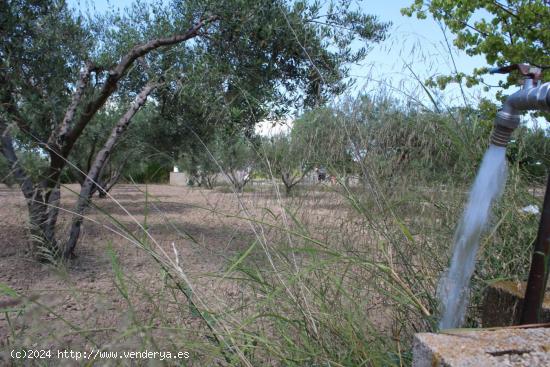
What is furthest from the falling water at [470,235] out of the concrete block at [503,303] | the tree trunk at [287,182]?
the tree trunk at [287,182]

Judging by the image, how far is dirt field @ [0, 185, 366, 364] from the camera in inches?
37.6

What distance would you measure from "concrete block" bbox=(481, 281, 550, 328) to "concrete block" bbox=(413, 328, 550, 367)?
0.46 metres

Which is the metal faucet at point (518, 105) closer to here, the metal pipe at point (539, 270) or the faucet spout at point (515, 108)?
the faucet spout at point (515, 108)

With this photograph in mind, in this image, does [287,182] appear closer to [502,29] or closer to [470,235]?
[470,235]

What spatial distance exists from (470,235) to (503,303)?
13.6 inches

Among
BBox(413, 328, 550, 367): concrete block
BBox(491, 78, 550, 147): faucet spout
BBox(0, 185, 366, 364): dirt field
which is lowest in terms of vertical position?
BBox(0, 185, 366, 364): dirt field

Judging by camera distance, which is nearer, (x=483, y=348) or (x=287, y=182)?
(x=483, y=348)

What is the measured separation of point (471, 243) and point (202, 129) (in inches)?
190

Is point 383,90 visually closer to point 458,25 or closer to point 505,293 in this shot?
point 505,293

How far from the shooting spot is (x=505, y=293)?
1218 mm

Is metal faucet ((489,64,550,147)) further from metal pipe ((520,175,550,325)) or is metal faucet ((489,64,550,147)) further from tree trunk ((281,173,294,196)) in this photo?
tree trunk ((281,173,294,196))

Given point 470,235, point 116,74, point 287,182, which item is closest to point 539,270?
point 470,235

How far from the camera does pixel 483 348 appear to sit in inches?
26.6

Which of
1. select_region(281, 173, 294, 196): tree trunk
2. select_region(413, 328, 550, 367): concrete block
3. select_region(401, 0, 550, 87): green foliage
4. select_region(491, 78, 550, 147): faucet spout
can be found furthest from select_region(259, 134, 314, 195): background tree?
select_region(401, 0, 550, 87): green foliage
